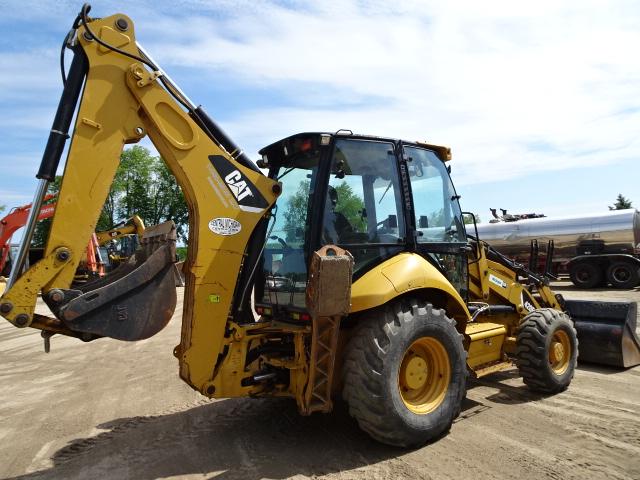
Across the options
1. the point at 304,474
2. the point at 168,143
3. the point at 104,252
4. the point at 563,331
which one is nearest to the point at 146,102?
the point at 168,143

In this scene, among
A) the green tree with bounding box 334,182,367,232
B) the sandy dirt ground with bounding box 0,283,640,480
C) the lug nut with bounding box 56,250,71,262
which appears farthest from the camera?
the green tree with bounding box 334,182,367,232

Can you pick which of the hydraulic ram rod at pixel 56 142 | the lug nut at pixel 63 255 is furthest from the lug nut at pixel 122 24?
the lug nut at pixel 63 255

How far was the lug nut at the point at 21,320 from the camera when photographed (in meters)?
3.24

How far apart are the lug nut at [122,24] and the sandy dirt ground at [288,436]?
10.4 feet

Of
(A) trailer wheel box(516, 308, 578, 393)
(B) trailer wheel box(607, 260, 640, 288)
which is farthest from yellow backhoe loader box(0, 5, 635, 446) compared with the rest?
(B) trailer wheel box(607, 260, 640, 288)

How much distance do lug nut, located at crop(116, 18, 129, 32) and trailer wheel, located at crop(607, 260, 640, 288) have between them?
17621 millimetres

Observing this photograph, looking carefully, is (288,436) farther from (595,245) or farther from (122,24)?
(595,245)

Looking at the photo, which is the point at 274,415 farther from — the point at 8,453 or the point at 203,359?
the point at 8,453

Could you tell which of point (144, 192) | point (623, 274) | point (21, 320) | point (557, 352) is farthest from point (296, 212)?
point (144, 192)

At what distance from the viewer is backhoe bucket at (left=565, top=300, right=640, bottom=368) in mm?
6223

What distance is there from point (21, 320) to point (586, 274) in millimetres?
18407

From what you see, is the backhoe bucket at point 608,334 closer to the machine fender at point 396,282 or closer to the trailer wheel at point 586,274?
the machine fender at point 396,282

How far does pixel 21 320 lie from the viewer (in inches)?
128

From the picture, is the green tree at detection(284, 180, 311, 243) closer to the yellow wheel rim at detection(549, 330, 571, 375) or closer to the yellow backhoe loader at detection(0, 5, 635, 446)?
the yellow backhoe loader at detection(0, 5, 635, 446)
